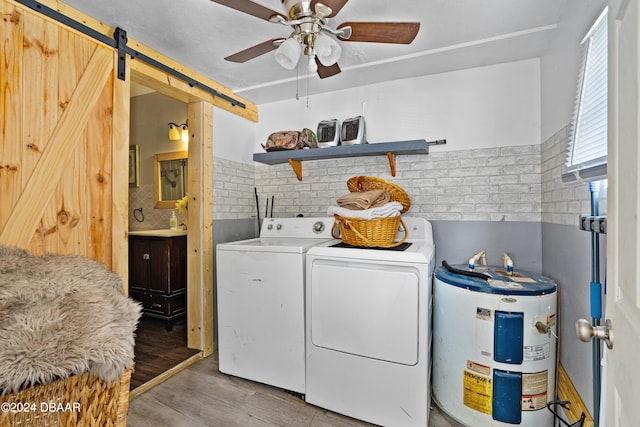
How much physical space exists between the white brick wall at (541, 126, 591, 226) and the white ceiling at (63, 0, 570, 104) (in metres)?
0.69

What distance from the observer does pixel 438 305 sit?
1.77 meters

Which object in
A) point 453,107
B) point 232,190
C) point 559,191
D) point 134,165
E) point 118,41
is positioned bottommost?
point 559,191

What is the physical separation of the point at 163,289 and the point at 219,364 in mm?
1058

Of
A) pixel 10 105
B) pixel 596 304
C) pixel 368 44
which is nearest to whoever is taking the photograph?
pixel 596 304

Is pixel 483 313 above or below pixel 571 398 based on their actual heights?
above

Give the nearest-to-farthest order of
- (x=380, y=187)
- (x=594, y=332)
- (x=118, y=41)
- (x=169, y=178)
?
(x=594, y=332) < (x=118, y=41) < (x=380, y=187) < (x=169, y=178)

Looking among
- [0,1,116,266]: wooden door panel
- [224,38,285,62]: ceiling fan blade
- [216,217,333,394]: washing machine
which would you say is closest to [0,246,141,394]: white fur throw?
[0,1,116,266]: wooden door panel

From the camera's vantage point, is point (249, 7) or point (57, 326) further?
point (249, 7)

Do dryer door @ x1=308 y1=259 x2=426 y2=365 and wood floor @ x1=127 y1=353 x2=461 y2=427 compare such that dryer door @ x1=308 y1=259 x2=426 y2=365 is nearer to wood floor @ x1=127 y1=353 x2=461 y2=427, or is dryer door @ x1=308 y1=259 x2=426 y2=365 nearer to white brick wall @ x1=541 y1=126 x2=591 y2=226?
wood floor @ x1=127 y1=353 x2=461 y2=427

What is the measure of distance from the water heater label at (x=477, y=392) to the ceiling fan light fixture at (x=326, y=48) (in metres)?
1.82

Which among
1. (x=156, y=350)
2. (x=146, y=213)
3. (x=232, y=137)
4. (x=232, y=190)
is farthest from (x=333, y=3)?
(x=146, y=213)

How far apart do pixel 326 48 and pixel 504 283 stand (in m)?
1.54

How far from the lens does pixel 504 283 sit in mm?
1598

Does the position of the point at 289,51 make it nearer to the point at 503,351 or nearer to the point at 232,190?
the point at 232,190
